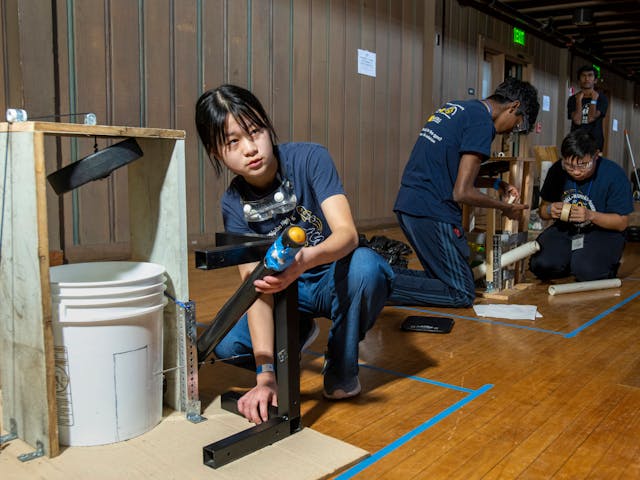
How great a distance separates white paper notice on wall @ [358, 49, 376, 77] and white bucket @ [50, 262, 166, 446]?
4568 mm

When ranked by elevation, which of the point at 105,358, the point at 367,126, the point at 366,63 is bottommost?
the point at 105,358

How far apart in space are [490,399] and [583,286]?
1.81m

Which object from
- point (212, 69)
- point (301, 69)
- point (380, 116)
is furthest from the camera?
point (380, 116)

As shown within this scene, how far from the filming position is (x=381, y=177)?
598 centimetres

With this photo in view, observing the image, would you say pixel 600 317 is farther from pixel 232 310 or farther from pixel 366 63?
pixel 366 63

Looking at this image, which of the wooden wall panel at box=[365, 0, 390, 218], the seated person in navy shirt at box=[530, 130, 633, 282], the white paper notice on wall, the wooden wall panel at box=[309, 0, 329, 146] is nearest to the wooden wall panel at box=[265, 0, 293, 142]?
the wooden wall panel at box=[309, 0, 329, 146]

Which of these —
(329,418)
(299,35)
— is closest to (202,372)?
(329,418)

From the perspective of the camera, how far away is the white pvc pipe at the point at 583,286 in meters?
3.15

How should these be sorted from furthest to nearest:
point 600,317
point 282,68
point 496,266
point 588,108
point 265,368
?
point 588,108, point 282,68, point 496,266, point 600,317, point 265,368

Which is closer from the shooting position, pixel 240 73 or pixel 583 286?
pixel 583 286

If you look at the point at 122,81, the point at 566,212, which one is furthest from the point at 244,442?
the point at 122,81

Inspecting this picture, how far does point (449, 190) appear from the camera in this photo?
289 cm

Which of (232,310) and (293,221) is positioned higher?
(293,221)

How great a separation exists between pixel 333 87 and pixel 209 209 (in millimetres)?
1710
